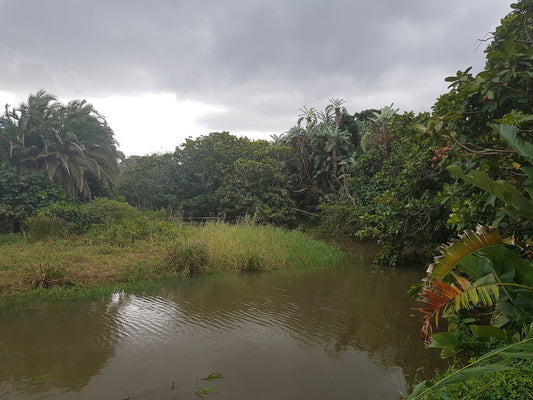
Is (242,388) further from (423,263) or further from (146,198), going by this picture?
(146,198)

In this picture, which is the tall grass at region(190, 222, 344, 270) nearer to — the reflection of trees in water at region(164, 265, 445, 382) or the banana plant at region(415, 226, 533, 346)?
the reflection of trees in water at region(164, 265, 445, 382)

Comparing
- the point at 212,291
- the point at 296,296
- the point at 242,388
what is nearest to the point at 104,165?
the point at 212,291

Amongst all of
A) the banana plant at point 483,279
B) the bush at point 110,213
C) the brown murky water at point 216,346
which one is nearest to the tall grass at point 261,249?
the brown murky water at point 216,346

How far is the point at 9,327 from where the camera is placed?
15.7ft

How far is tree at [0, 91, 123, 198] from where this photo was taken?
13.5 meters

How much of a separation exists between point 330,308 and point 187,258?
364cm

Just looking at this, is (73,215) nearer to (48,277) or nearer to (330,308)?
(48,277)

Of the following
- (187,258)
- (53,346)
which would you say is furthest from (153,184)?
(53,346)

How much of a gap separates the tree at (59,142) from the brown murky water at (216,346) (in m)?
9.92

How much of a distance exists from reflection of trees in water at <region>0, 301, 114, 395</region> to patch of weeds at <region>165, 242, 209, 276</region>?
2.32 meters

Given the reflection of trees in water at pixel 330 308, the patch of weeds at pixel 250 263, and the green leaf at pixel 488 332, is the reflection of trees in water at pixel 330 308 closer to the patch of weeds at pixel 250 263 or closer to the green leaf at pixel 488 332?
the patch of weeds at pixel 250 263

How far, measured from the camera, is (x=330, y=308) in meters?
5.96

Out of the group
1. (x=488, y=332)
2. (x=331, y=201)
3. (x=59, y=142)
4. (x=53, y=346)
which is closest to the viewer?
(x=488, y=332)

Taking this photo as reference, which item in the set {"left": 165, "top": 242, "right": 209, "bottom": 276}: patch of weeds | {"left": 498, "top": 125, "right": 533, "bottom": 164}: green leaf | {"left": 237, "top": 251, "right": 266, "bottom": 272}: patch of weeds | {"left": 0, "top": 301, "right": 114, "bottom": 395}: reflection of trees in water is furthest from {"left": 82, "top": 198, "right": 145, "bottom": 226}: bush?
{"left": 498, "top": 125, "right": 533, "bottom": 164}: green leaf
